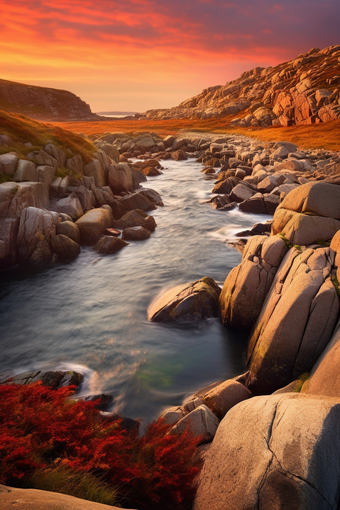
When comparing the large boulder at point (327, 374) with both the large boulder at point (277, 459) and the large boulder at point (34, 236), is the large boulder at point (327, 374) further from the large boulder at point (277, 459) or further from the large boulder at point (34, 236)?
the large boulder at point (34, 236)

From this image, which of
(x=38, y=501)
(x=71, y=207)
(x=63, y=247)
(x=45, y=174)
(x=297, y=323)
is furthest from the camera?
(x=45, y=174)

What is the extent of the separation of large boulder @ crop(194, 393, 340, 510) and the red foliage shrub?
550 millimetres

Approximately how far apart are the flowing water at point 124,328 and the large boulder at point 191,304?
0.40m

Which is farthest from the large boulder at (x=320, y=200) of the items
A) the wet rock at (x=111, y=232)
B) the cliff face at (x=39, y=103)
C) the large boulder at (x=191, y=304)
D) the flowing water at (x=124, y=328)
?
the cliff face at (x=39, y=103)

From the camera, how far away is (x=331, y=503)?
13.6 ft

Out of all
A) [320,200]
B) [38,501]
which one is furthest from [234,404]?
[320,200]

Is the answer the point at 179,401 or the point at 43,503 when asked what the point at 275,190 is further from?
the point at 43,503

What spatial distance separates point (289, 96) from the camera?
89000mm

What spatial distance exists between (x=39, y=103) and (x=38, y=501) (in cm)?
20787

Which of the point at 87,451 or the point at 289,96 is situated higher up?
the point at 289,96

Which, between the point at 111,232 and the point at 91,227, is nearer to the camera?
the point at 91,227

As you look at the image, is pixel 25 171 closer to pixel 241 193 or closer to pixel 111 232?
pixel 111 232

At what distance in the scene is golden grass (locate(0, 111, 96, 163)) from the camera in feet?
83.1

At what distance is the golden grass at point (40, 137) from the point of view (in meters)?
25.3
